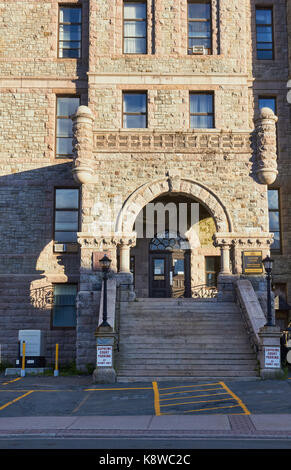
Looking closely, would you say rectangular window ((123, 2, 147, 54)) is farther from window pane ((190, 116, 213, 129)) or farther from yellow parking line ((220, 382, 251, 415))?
yellow parking line ((220, 382, 251, 415))

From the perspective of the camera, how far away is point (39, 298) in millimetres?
21109

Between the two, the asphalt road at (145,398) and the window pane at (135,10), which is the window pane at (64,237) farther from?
the window pane at (135,10)

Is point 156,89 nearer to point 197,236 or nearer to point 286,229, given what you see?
point 197,236

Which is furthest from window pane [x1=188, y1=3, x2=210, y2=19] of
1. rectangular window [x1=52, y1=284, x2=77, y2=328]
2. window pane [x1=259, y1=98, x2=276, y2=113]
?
rectangular window [x1=52, y1=284, x2=77, y2=328]

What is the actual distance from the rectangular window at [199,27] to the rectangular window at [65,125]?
561 centimetres

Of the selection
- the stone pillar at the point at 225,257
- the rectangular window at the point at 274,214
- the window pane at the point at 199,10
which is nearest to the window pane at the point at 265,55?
the window pane at the point at 199,10

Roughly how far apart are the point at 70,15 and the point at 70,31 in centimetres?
78

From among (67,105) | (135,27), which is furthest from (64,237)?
(135,27)

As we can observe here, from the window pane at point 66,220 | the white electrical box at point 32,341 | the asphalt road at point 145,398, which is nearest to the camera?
the asphalt road at point 145,398

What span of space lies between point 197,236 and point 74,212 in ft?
18.1

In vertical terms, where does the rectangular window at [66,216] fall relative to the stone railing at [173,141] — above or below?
below

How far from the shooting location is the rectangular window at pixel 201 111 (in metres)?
21.3

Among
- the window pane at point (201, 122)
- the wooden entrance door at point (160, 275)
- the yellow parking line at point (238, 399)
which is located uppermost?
the window pane at point (201, 122)
